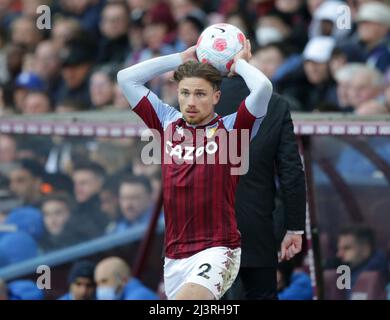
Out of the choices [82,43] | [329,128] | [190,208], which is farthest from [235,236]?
[82,43]

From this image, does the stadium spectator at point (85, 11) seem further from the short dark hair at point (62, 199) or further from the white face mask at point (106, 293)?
the white face mask at point (106, 293)

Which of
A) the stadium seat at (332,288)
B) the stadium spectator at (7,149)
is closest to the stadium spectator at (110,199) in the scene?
the stadium spectator at (7,149)

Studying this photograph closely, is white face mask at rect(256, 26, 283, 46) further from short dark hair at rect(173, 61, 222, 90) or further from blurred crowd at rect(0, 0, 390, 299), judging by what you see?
short dark hair at rect(173, 61, 222, 90)

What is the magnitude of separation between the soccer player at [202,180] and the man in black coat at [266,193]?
58cm

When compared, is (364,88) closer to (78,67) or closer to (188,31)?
(188,31)

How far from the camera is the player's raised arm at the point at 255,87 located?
7867 millimetres

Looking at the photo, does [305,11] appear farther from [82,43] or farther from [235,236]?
[235,236]

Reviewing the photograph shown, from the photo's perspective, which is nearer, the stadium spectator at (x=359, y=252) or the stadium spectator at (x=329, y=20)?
the stadium spectator at (x=359, y=252)

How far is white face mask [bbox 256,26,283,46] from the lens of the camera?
46.2ft

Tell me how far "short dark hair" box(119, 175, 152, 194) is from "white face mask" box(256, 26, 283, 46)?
2.05 m

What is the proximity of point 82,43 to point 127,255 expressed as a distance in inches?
202

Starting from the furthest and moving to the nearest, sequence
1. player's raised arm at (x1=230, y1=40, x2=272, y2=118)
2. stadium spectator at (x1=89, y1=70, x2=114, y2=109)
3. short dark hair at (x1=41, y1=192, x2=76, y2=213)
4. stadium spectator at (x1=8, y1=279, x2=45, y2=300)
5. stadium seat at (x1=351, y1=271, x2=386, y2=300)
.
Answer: stadium spectator at (x1=89, y1=70, x2=114, y2=109) → short dark hair at (x1=41, y1=192, x2=76, y2=213) → stadium spectator at (x1=8, y1=279, x2=45, y2=300) → stadium seat at (x1=351, y1=271, x2=386, y2=300) → player's raised arm at (x1=230, y1=40, x2=272, y2=118)

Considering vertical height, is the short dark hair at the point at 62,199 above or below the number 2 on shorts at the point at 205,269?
above

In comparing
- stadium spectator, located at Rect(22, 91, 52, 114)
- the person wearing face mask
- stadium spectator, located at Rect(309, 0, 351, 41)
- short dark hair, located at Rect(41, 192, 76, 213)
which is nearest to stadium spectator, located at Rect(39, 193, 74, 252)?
short dark hair, located at Rect(41, 192, 76, 213)
